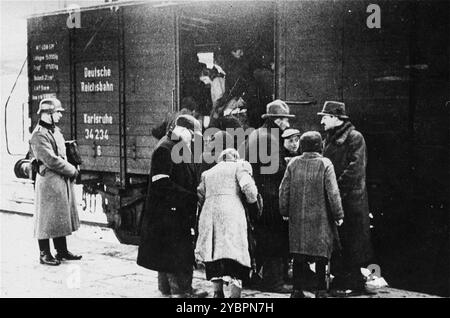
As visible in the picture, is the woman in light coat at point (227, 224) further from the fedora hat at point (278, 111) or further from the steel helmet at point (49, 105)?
the steel helmet at point (49, 105)

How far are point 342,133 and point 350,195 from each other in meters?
0.60

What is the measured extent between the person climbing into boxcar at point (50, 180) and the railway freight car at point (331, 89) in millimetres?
1477

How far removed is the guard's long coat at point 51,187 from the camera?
6.75 m

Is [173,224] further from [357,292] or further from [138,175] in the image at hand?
[138,175]

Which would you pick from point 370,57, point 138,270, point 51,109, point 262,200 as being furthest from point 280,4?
point 138,270

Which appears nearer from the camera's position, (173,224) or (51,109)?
(173,224)

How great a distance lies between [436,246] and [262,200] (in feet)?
5.92

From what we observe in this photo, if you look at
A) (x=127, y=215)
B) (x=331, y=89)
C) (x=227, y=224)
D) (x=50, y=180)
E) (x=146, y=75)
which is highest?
(x=146, y=75)

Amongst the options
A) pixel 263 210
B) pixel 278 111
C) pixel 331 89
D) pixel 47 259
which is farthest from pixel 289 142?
pixel 47 259

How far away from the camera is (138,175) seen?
8.34 meters

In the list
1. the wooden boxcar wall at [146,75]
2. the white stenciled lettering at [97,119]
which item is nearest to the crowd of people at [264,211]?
the wooden boxcar wall at [146,75]

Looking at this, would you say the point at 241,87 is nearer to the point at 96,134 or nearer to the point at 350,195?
the point at 96,134

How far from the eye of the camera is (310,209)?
5320mm

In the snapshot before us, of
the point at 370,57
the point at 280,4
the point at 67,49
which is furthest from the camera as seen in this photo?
the point at 67,49
